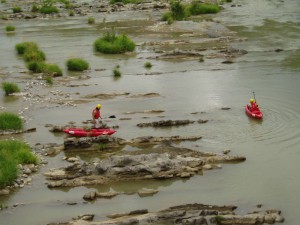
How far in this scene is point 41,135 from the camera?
24.8m

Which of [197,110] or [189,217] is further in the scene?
[197,110]

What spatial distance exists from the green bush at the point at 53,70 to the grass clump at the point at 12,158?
1536 centimetres

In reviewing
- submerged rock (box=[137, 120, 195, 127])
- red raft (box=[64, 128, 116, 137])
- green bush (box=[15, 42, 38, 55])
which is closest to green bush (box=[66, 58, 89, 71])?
green bush (box=[15, 42, 38, 55])

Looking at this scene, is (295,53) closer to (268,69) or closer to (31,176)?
(268,69)

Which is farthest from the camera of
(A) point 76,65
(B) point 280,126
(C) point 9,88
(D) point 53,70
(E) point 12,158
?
(A) point 76,65

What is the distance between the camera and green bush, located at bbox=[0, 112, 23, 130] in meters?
25.0

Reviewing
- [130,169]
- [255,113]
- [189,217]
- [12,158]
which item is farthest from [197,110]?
[189,217]

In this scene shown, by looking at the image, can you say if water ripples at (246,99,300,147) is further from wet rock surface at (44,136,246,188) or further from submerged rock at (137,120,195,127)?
submerged rock at (137,120,195,127)

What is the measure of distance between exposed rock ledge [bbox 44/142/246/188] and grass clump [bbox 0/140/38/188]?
1288 millimetres

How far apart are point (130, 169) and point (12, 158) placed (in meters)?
4.83

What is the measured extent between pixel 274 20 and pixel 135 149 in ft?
143

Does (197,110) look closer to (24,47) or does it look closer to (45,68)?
(45,68)

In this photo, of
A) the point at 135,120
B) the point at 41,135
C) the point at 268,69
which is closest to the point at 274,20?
the point at 268,69

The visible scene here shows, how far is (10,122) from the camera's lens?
82.8 ft
